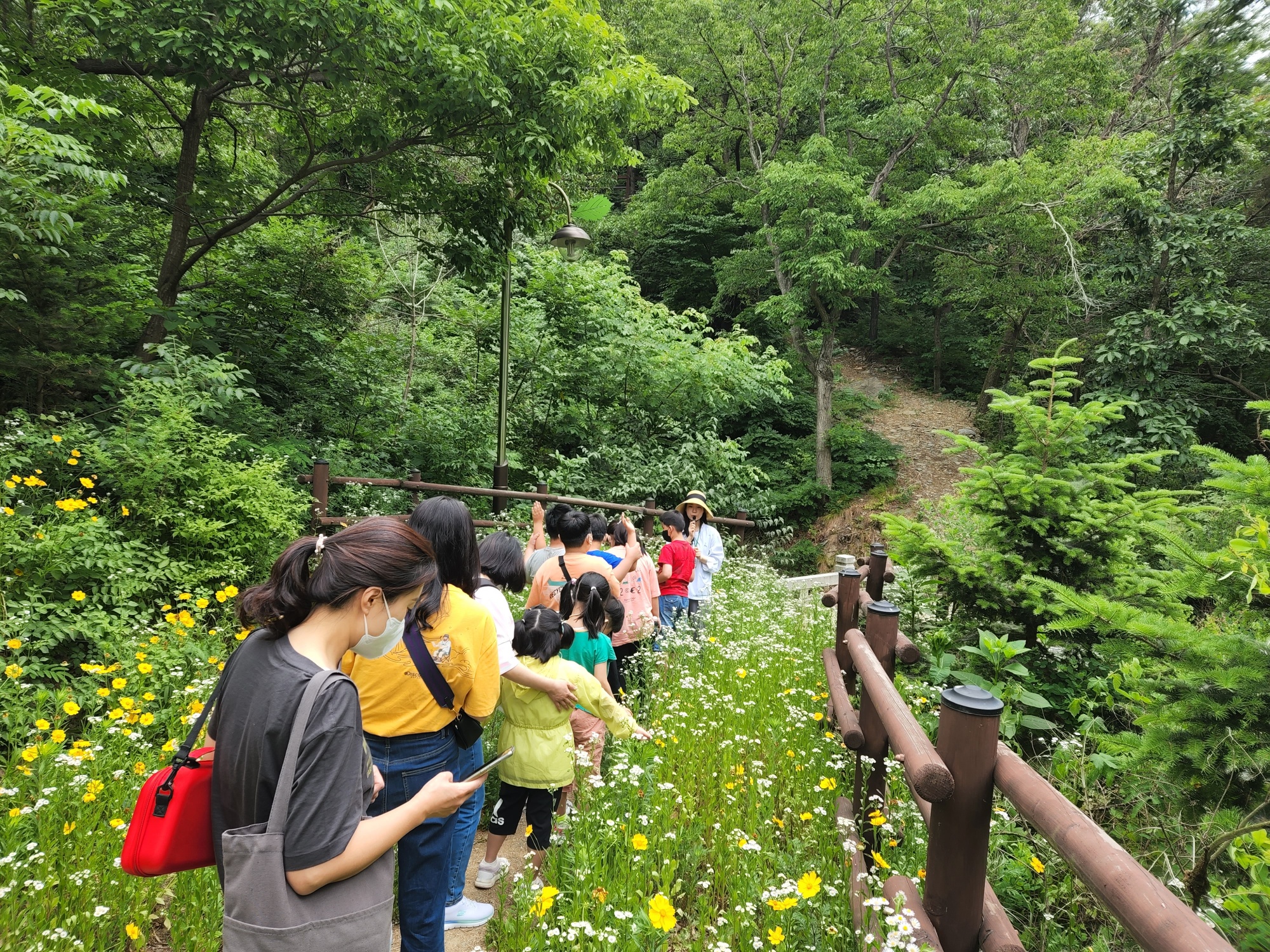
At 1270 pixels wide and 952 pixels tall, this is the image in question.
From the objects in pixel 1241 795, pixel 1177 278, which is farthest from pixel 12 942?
pixel 1177 278

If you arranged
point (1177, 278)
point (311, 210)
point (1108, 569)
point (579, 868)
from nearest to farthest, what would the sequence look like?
point (579, 868) → point (1108, 569) → point (311, 210) → point (1177, 278)

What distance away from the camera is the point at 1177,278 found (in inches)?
572

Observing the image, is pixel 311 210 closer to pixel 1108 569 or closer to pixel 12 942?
pixel 12 942

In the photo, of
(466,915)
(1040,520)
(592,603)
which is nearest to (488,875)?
(466,915)

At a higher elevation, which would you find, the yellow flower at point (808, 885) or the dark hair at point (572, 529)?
the dark hair at point (572, 529)

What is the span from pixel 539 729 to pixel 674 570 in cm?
319

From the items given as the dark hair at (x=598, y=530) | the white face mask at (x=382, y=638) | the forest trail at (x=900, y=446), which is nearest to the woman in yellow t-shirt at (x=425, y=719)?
the white face mask at (x=382, y=638)

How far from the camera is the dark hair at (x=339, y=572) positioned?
1.54 metres

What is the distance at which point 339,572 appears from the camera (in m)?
1.59

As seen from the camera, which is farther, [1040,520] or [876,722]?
[1040,520]

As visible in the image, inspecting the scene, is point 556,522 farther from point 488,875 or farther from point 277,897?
point 277,897

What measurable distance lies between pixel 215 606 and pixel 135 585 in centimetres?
83

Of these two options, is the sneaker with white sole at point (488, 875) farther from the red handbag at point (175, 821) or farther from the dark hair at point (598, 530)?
the red handbag at point (175, 821)

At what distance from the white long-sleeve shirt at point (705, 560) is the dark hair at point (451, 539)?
4.07 m
